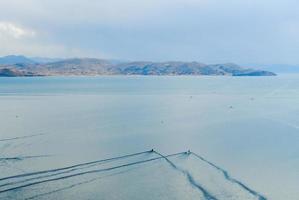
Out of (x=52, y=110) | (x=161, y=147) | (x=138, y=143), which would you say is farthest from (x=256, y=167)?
(x=52, y=110)

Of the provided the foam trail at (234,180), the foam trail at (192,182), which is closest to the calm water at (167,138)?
the foam trail at (234,180)

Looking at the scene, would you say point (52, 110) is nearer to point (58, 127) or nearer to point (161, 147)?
point (58, 127)

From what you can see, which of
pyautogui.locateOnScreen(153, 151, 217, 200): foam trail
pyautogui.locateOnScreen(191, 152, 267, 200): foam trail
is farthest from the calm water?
pyautogui.locateOnScreen(153, 151, 217, 200): foam trail

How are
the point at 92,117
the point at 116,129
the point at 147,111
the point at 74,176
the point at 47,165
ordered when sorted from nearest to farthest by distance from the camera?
the point at 74,176 → the point at 47,165 → the point at 116,129 → the point at 92,117 → the point at 147,111

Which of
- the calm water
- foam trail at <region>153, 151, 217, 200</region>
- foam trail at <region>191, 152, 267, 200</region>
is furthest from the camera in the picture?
the calm water

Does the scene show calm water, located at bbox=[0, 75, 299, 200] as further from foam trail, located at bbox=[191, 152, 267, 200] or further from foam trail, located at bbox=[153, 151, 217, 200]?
foam trail, located at bbox=[153, 151, 217, 200]

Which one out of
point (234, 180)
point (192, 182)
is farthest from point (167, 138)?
point (192, 182)

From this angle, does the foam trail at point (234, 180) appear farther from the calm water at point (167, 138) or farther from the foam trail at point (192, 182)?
the foam trail at point (192, 182)

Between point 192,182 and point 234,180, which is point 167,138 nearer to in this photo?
point 234,180

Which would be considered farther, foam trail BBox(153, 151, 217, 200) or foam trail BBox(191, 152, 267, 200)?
foam trail BBox(191, 152, 267, 200)

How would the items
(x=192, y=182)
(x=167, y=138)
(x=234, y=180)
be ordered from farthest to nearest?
(x=167, y=138) < (x=234, y=180) < (x=192, y=182)

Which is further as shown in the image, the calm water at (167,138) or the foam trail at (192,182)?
the calm water at (167,138)
